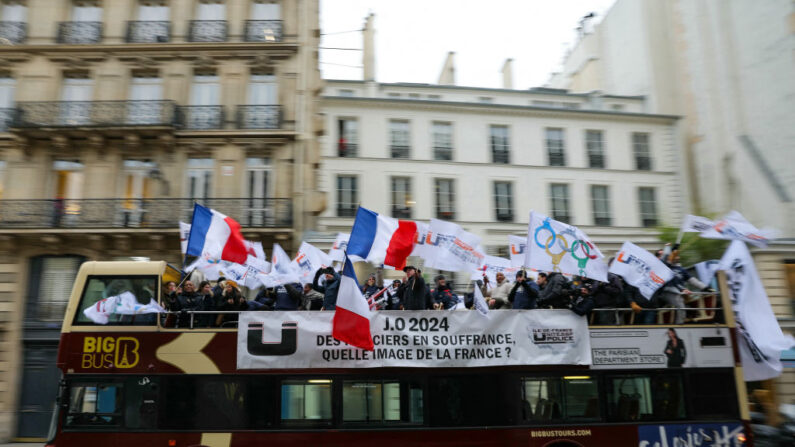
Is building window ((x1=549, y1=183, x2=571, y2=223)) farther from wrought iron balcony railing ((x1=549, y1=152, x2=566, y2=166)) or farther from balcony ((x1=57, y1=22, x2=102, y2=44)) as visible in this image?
balcony ((x1=57, y1=22, x2=102, y2=44))

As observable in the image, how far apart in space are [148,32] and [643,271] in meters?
19.2

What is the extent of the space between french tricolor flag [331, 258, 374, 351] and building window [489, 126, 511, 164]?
59.1ft

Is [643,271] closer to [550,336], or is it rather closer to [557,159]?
[550,336]

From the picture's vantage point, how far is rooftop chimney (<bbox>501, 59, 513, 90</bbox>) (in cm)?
3123

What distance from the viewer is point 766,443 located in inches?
513

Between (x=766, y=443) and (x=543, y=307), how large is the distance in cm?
710

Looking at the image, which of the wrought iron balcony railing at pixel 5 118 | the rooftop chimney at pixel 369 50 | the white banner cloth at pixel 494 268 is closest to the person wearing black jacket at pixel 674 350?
the white banner cloth at pixel 494 268

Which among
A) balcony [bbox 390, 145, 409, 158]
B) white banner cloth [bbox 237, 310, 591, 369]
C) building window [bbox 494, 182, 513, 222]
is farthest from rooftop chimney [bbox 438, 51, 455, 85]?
white banner cloth [bbox 237, 310, 591, 369]

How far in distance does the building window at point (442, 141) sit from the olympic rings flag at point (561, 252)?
15.9 m

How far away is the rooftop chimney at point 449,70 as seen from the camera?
30.0 metres

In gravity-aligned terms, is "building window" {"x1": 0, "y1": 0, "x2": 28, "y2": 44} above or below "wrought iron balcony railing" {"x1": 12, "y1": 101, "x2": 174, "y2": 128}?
above

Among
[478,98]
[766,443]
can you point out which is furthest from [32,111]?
[766,443]

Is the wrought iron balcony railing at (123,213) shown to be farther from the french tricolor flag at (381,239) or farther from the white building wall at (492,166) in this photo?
the french tricolor flag at (381,239)

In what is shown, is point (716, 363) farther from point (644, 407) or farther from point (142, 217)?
point (142, 217)
